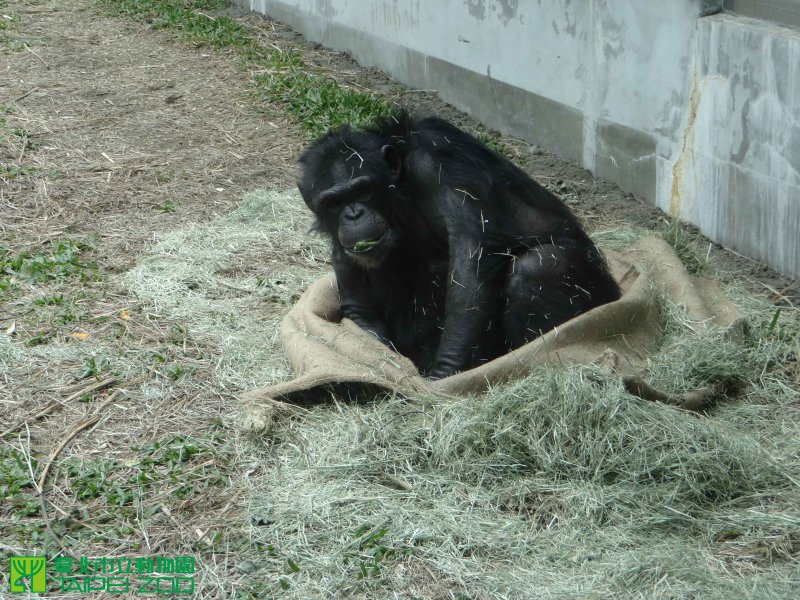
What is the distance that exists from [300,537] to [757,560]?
166 centimetres

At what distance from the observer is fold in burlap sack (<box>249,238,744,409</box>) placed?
4.71 m

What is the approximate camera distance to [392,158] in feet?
17.0

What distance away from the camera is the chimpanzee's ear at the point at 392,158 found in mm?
5125

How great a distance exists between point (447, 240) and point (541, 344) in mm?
773

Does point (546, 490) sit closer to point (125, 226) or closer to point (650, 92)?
point (650, 92)

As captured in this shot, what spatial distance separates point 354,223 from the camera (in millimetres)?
5109

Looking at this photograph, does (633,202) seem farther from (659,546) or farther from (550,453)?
(659,546)

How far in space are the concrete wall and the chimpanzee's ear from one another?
2.23 meters

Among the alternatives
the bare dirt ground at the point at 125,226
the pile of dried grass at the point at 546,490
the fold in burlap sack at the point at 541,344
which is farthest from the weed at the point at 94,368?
the fold in burlap sack at the point at 541,344

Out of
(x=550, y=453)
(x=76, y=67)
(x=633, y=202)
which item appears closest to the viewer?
(x=550, y=453)

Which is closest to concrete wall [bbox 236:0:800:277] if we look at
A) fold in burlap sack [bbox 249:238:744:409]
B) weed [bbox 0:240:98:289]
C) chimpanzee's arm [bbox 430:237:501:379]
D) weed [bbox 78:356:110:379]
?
fold in burlap sack [bbox 249:238:744:409]

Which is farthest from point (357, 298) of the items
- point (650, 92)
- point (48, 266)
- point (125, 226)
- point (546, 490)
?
point (650, 92)

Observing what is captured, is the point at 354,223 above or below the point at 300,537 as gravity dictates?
above

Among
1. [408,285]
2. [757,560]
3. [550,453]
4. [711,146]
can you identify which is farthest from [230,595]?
[711,146]
